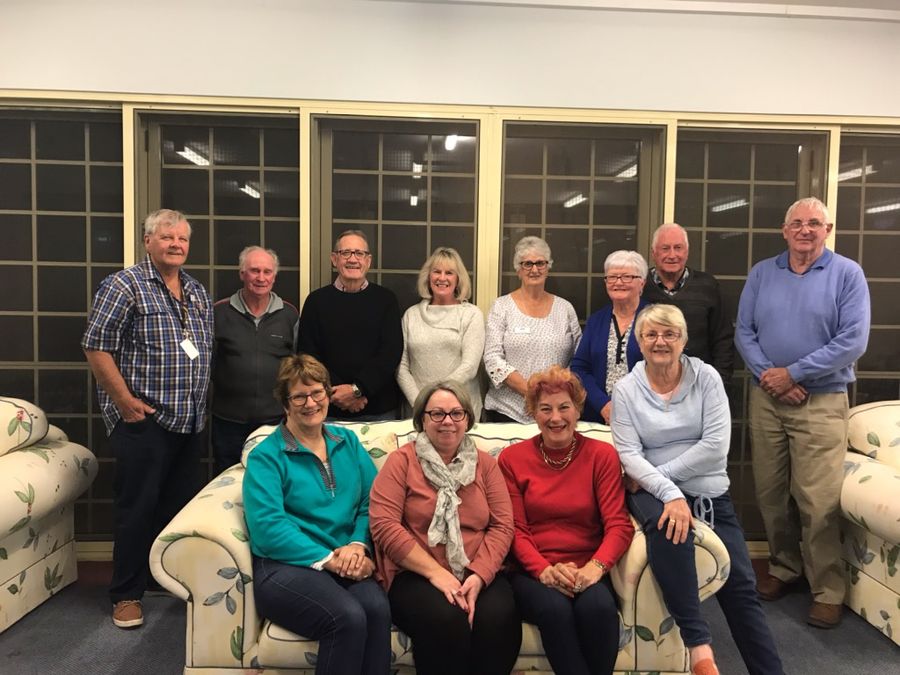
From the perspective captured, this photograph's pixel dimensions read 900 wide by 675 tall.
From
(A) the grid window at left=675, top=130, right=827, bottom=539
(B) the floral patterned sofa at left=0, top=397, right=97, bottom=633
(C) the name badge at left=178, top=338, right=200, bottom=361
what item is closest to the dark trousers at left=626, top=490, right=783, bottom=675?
(A) the grid window at left=675, top=130, right=827, bottom=539

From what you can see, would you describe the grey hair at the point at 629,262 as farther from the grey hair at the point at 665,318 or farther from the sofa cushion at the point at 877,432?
the sofa cushion at the point at 877,432

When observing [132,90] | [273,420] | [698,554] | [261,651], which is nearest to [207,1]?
[132,90]

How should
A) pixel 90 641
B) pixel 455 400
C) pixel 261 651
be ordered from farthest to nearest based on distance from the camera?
pixel 90 641 → pixel 455 400 → pixel 261 651

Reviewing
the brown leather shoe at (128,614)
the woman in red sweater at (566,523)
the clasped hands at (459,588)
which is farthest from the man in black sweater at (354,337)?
the brown leather shoe at (128,614)

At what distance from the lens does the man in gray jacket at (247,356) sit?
9.30 ft

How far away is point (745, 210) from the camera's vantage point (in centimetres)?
349

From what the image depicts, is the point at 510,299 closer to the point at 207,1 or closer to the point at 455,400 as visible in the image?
the point at 455,400

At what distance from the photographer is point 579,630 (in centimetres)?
198

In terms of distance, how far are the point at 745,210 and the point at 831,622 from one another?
2042mm

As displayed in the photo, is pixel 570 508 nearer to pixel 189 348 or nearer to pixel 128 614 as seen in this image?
pixel 189 348

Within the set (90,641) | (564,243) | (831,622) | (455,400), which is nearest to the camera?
(455,400)

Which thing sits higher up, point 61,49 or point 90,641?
point 61,49

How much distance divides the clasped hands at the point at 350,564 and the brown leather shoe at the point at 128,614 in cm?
118

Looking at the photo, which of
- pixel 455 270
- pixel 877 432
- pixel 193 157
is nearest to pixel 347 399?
pixel 455 270
